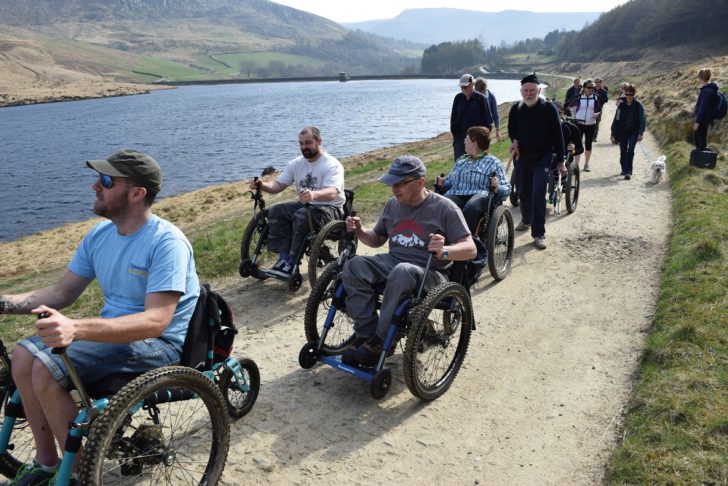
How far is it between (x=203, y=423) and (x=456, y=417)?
1942 mm

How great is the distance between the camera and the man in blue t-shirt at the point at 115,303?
295 centimetres

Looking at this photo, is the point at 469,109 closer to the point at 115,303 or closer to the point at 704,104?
the point at 704,104

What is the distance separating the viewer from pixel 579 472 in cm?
377

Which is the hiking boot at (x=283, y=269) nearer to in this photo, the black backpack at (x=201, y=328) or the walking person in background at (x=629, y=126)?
the black backpack at (x=201, y=328)

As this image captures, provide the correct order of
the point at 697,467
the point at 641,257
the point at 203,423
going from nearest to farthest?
the point at 697,467 → the point at 203,423 → the point at 641,257

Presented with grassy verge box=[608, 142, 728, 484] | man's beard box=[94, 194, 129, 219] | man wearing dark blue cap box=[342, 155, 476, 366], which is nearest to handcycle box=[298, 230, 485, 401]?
man wearing dark blue cap box=[342, 155, 476, 366]

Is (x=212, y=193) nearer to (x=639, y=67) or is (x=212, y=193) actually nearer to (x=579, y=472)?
(x=579, y=472)

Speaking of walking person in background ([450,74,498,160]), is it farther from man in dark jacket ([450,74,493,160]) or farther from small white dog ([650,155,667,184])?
small white dog ([650,155,667,184])

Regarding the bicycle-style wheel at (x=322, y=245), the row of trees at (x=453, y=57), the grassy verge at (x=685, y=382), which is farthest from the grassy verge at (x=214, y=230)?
the row of trees at (x=453, y=57)

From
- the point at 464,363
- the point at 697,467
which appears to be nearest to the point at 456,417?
the point at 464,363

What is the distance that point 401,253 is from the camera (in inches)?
193

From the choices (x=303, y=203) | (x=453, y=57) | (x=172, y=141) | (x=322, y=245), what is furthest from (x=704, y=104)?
(x=453, y=57)

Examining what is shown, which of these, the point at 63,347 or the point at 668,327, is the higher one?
the point at 63,347

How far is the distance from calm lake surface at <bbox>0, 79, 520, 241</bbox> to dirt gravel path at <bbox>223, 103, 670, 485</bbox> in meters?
19.2
